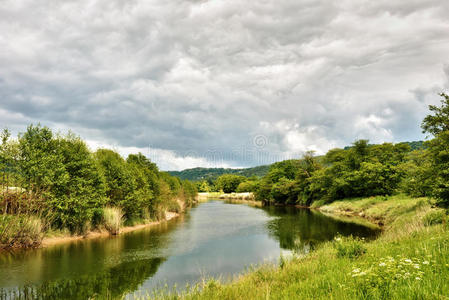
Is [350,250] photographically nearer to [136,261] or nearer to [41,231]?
[136,261]

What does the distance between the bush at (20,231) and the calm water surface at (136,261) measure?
1084mm

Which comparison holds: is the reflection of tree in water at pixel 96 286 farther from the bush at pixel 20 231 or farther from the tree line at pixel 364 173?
the tree line at pixel 364 173

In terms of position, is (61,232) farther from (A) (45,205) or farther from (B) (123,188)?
(B) (123,188)

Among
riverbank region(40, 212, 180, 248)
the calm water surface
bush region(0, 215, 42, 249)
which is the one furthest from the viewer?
riverbank region(40, 212, 180, 248)

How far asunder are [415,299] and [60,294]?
542 inches

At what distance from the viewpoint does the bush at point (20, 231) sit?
17.5 m

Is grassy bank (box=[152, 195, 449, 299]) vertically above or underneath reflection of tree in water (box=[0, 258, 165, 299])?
above

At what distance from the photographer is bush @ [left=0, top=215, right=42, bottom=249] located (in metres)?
17.5

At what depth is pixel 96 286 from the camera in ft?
42.5

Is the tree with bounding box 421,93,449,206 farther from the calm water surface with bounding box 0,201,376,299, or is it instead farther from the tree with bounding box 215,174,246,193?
the tree with bounding box 215,174,246,193

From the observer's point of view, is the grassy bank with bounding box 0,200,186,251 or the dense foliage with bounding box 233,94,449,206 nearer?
the grassy bank with bounding box 0,200,186,251

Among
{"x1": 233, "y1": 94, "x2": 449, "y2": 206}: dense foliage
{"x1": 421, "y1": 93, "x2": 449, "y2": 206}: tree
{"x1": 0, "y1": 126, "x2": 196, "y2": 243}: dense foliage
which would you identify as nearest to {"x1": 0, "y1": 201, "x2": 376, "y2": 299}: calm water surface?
A: {"x1": 0, "y1": 126, "x2": 196, "y2": 243}: dense foliage

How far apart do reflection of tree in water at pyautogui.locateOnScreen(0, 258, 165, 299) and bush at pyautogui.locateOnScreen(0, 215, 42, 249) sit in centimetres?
744

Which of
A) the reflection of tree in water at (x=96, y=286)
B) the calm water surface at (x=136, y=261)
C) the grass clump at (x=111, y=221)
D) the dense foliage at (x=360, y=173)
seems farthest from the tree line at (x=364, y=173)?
the grass clump at (x=111, y=221)
